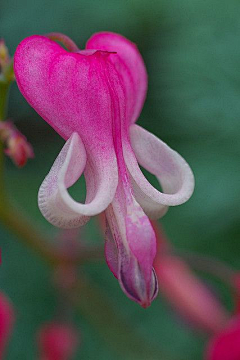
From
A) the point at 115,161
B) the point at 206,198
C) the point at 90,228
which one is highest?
the point at 115,161

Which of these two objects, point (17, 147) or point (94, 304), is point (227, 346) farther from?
point (17, 147)

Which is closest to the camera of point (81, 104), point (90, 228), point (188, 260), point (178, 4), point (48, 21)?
point (81, 104)

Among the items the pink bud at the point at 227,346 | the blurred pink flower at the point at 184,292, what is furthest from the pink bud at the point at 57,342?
the pink bud at the point at 227,346

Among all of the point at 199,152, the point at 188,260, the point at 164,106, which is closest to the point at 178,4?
the point at 164,106

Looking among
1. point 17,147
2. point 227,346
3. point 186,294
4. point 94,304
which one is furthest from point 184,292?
point 17,147

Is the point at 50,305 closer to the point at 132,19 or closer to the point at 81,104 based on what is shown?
the point at 132,19

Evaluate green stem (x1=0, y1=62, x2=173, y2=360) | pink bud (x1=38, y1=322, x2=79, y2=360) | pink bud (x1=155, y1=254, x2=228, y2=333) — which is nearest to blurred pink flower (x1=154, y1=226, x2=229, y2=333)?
pink bud (x1=155, y1=254, x2=228, y2=333)

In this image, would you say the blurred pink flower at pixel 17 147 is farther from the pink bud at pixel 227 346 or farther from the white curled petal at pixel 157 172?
the pink bud at pixel 227 346
